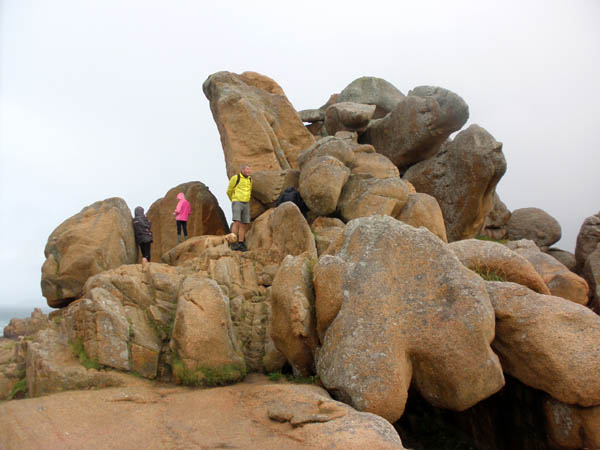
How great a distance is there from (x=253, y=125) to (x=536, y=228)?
66.2 ft

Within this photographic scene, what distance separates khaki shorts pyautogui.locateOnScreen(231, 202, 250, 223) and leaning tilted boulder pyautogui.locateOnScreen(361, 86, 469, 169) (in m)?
11.3

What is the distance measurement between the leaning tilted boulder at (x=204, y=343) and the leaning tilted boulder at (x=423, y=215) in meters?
8.46

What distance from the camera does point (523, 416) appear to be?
10656mm

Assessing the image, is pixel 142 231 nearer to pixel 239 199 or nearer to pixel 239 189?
pixel 239 199

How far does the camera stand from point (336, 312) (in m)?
9.70

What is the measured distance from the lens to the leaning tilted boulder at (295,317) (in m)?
10.1

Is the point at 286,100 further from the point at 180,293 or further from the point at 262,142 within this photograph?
the point at 180,293

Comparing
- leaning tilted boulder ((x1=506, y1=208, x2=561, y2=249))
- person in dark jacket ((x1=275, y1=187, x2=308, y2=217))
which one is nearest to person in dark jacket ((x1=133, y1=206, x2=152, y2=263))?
person in dark jacket ((x1=275, y1=187, x2=308, y2=217))

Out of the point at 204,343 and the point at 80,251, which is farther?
the point at 80,251

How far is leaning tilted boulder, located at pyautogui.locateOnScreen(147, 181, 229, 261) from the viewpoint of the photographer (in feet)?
69.5

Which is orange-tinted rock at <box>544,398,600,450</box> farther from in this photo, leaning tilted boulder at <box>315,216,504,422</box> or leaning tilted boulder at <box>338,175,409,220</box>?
leaning tilted boulder at <box>338,175,409,220</box>

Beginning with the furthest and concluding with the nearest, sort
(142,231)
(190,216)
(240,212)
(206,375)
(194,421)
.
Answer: (190,216) < (142,231) < (240,212) < (206,375) < (194,421)

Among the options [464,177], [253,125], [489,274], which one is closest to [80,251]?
[253,125]

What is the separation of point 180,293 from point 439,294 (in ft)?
21.0
